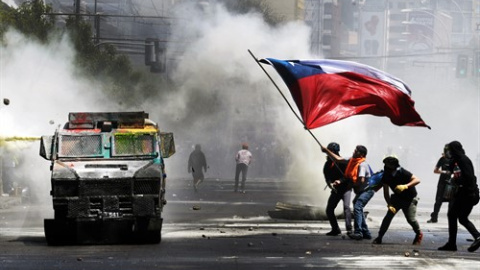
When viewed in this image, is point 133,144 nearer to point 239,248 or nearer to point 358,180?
point 239,248

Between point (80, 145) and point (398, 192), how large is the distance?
510 centimetres

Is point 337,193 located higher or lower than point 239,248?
higher

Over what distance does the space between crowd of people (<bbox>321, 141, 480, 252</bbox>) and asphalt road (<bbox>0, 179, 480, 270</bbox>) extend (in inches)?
12.3

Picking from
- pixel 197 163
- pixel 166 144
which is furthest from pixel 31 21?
pixel 166 144

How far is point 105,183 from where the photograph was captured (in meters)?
19.9

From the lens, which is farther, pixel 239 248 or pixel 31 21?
pixel 31 21

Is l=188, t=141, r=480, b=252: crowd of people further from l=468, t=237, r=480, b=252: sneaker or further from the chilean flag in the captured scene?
the chilean flag

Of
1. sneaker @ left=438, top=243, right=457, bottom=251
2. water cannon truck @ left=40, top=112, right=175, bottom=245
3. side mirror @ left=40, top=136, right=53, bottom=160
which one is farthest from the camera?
side mirror @ left=40, top=136, right=53, bottom=160

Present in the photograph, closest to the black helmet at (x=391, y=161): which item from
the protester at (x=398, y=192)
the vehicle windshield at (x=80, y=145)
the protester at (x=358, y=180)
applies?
the protester at (x=398, y=192)

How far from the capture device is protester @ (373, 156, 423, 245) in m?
20.0

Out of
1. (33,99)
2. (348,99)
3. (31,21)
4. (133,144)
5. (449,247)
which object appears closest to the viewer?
(449,247)

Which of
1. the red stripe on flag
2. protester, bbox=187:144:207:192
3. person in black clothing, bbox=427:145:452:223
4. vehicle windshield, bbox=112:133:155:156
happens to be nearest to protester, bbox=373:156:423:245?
the red stripe on flag

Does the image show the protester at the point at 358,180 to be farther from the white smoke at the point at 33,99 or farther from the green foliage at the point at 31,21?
the green foliage at the point at 31,21

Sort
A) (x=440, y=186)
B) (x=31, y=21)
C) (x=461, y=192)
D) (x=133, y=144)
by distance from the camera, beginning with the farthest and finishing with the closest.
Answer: (x=31, y=21)
(x=440, y=186)
(x=133, y=144)
(x=461, y=192)
